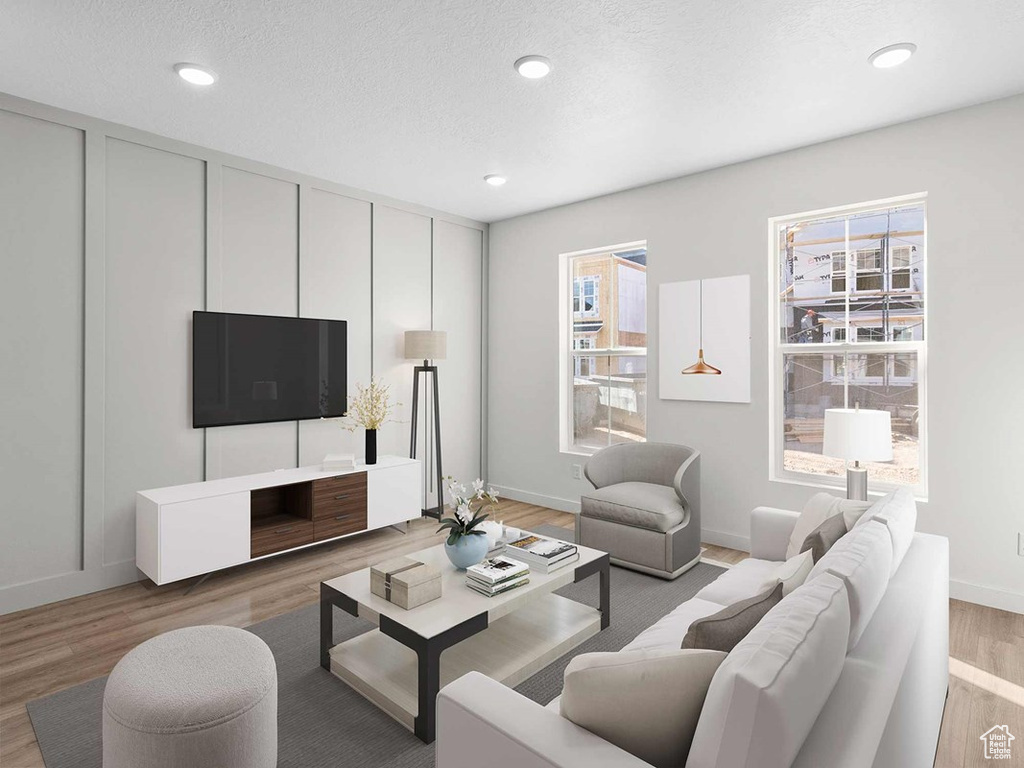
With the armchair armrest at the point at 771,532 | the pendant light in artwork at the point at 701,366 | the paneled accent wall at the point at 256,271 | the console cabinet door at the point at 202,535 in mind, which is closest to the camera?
the armchair armrest at the point at 771,532

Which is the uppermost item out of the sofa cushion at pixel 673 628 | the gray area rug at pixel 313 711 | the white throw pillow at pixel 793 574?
the white throw pillow at pixel 793 574

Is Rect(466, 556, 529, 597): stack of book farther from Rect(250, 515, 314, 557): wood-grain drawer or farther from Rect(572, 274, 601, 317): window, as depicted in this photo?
Rect(572, 274, 601, 317): window

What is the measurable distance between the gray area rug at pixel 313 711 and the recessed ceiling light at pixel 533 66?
9.02 ft

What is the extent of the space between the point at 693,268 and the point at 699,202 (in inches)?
19.2

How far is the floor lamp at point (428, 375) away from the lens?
188 inches

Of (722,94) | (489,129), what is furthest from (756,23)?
(489,129)

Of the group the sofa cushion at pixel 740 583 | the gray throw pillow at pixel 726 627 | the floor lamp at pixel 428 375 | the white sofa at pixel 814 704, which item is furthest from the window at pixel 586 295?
the gray throw pillow at pixel 726 627

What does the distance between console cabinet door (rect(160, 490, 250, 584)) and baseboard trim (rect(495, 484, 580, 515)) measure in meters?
2.64

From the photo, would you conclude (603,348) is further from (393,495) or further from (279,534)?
(279,534)

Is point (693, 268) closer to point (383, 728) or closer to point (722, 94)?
point (722, 94)

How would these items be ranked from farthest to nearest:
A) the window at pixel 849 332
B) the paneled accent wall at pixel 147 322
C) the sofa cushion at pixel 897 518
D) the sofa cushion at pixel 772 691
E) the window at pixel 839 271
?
the window at pixel 839 271, the window at pixel 849 332, the paneled accent wall at pixel 147 322, the sofa cushion at pixel 897 518, the sofa cushion at pixel 772 691

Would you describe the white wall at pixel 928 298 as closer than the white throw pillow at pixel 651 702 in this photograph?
No

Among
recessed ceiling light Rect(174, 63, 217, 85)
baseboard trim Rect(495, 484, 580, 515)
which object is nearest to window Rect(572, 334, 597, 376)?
baseboard trim Rect(495, 484, 580, 515)

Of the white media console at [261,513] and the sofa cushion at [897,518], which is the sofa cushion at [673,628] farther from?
the white media console at [261,513]
